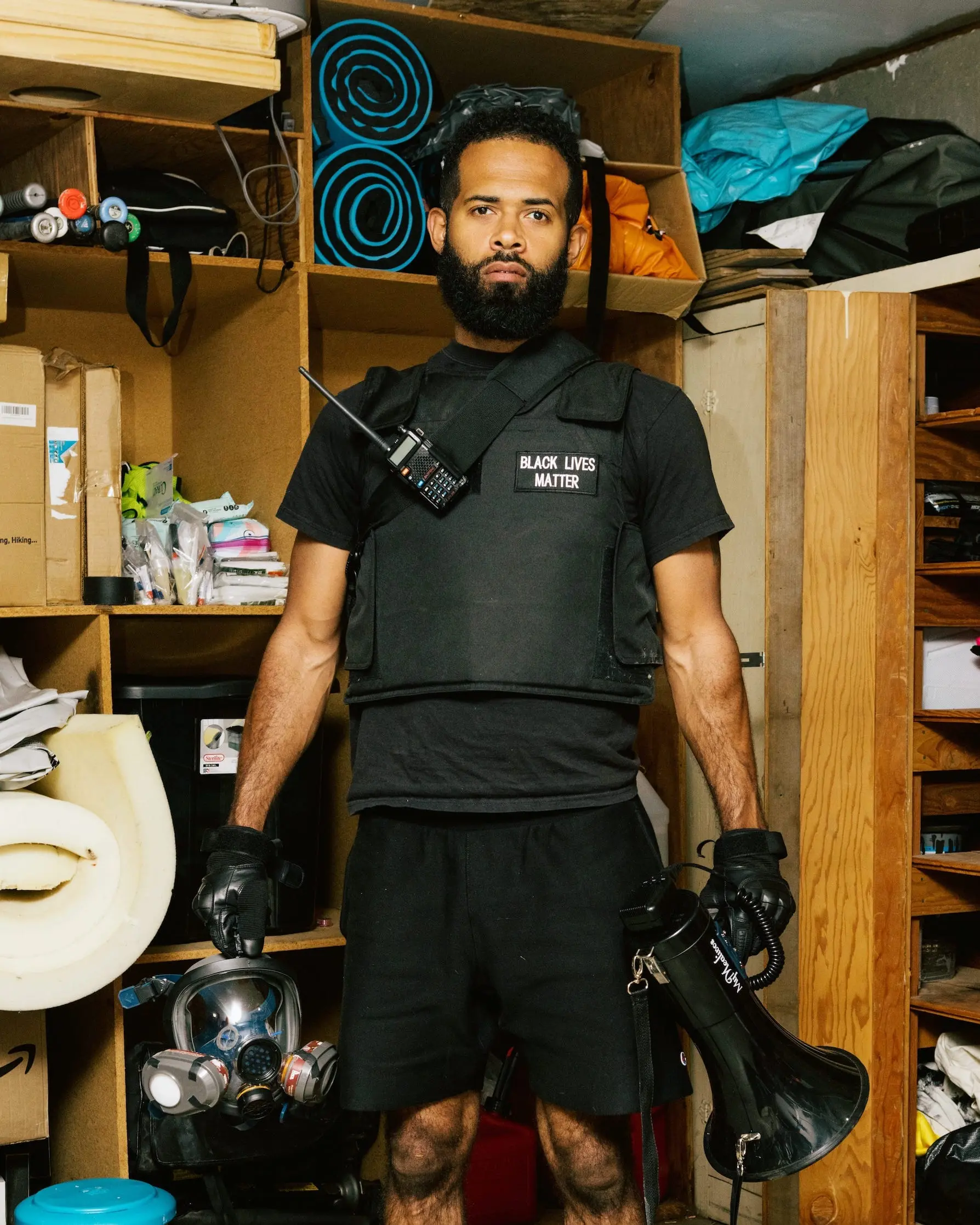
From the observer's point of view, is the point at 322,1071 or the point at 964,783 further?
the point at 964,783

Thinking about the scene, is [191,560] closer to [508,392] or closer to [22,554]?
[22,554]

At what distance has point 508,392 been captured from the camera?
1.90m

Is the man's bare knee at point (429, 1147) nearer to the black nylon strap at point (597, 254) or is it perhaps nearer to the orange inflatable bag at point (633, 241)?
the black nylon strap at point (597, 254)

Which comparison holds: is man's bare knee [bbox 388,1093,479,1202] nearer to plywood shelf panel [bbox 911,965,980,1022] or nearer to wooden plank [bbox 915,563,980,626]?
plywood shelf panel [bbox 911,965,980,1022]

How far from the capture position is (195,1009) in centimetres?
249

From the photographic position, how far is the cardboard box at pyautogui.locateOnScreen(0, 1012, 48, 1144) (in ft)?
7.72

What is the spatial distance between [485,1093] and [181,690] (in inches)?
40.4

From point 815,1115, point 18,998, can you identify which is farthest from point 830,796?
point 18,998

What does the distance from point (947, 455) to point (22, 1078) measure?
2133 millimetres

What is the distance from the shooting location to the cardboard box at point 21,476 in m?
2.36

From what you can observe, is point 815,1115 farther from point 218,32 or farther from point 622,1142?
point 218,32

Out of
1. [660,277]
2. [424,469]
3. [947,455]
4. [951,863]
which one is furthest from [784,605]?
[424,469]

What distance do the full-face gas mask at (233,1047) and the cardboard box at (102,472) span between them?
2.51ft

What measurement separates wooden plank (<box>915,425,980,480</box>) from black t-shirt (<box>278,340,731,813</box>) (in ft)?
3.16
